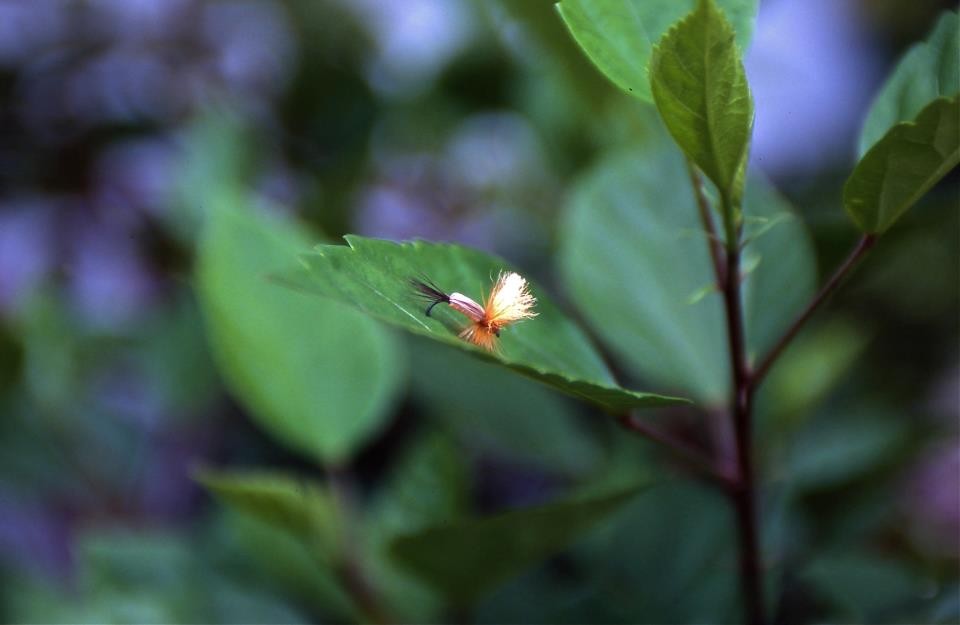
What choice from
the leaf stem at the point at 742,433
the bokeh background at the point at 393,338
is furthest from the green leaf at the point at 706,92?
the bokeh background at the point at 393,338

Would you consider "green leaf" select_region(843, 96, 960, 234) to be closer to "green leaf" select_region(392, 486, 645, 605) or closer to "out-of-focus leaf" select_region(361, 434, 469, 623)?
"green leaf" select_region(392, 486, 645, 605)

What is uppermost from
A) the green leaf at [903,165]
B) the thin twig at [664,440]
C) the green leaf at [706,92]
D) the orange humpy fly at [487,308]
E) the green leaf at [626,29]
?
the green leaf at [626,29]

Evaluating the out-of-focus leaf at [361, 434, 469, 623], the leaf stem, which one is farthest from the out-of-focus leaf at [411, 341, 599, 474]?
the leaf stem

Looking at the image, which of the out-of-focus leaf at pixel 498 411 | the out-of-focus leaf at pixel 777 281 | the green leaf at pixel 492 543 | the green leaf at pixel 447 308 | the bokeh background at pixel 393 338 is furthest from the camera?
the out-of-focus leaf at pixel 498 411

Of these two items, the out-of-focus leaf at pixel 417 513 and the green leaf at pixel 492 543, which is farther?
the out-of-focus leaf at pixel 417 513

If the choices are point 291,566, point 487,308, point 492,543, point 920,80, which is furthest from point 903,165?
point 291,566

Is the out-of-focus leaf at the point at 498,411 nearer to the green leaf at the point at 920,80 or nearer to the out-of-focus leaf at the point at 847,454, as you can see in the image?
the out-of-focus leaf at the point at 847,454

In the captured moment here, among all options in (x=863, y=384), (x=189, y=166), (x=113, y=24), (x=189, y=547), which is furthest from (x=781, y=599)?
(x=113, y=24)

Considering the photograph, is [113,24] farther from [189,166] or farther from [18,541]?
[18,541]
